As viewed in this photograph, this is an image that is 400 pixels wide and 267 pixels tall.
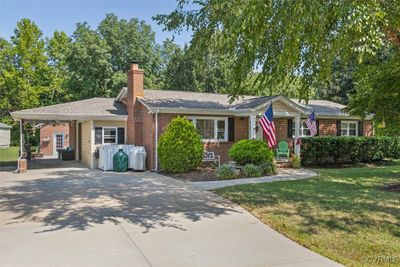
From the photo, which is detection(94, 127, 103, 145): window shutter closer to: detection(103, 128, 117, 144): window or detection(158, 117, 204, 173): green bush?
detection(103, 128, 117, 144): window

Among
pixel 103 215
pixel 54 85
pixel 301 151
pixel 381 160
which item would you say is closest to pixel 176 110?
pixel 301 151

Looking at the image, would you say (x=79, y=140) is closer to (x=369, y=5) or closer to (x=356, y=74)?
(x=356, y=74)

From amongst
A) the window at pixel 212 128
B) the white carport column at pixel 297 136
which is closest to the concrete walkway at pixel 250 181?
the white carport column at pixel 297 136

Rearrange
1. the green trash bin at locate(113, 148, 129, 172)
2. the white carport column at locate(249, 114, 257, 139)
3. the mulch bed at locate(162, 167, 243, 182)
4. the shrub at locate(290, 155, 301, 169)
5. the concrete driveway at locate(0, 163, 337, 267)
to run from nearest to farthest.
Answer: the concrete driveway at locate(0, 163, 337, 267) → the mulch bed at locate(162, 167, 243, 182) → the green trash bin at locate(113, 148, 129, 172) → the white carport column at locate(249, 114, 257, 139) → the shrub at locate(290, 155, 301, 169)

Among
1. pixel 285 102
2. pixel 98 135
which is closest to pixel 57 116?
pixel 98 135

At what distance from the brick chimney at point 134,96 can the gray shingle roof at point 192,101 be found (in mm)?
605

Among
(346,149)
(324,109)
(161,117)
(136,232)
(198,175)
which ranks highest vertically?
(324,109)

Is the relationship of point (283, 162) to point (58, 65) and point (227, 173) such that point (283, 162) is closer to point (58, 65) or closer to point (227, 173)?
point (227, 173)

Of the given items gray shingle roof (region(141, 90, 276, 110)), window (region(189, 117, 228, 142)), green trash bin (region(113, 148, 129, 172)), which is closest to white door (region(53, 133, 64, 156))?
gray shingle roof (region(141, 90, 276, 110))

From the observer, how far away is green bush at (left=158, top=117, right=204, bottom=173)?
14.6 metres

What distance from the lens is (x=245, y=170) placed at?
1377 centimetres

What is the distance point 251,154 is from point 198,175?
91.9 inches

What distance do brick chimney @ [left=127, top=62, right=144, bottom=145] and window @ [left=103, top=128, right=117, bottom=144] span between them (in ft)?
3.39

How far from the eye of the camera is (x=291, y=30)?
6582mm
